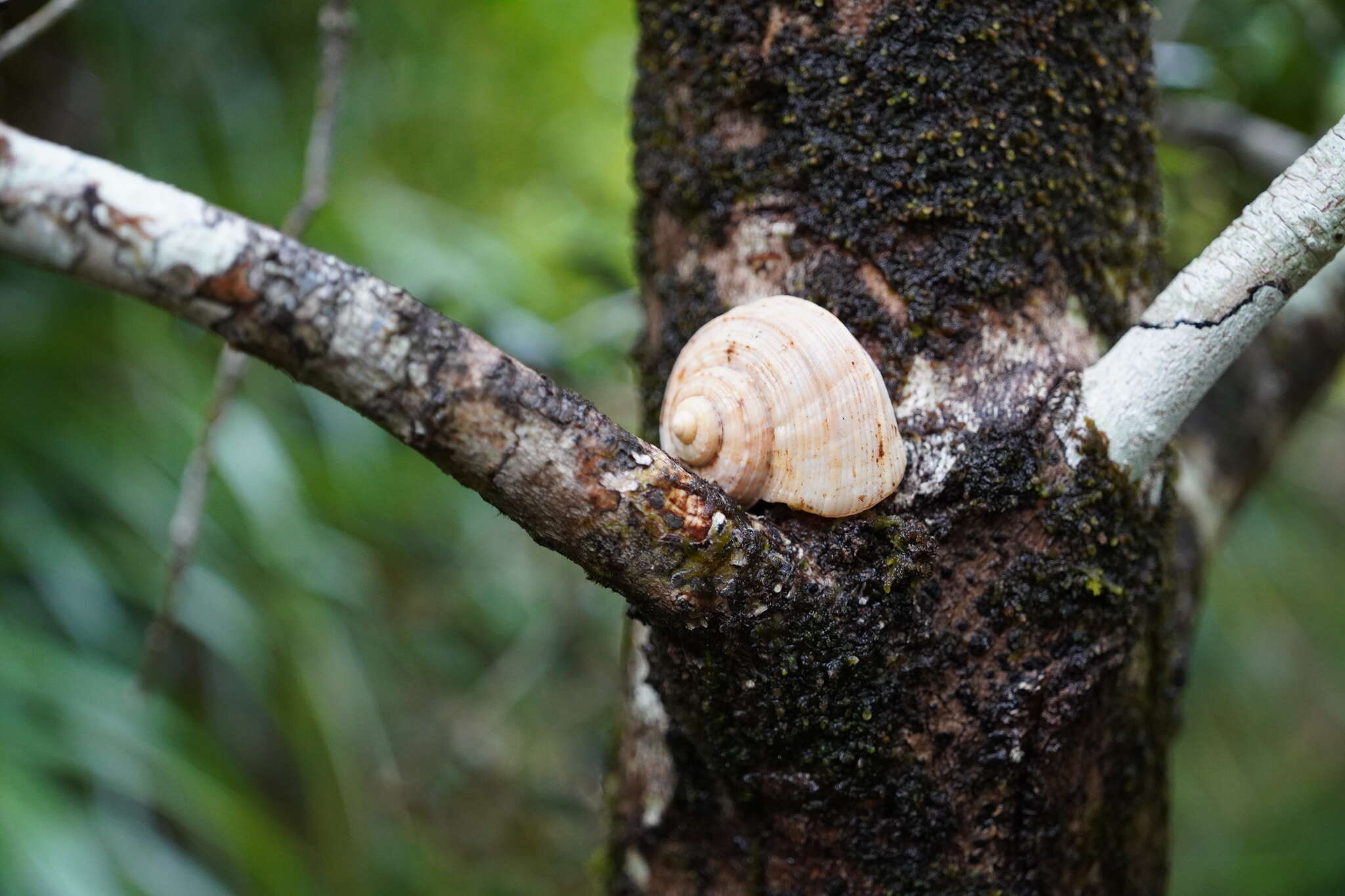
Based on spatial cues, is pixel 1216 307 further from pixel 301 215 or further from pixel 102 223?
pixel 301 215

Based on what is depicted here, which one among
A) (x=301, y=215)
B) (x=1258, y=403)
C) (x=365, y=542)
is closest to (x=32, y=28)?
(x=301, y=215)

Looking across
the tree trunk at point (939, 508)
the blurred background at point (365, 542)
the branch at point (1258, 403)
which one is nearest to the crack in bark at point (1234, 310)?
the tree trunk at point (939, 508)

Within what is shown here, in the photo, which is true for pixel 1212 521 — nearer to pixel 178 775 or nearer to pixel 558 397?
pixel 558 397

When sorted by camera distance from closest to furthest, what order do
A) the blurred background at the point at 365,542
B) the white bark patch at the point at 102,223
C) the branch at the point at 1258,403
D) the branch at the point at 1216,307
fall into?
the white bark patch at the point at 102,223 → the branch at the point at 1216,307 → the branch at the point at 1258,403 → the blurred background at the point at 365,542

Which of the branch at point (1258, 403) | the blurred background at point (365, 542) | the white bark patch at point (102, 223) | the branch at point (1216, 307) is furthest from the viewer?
the blurred background at point (365, 542)

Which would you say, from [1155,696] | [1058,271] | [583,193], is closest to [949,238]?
[1058,271]

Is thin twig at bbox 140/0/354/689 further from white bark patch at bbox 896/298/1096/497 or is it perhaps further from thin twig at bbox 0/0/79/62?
white bark patch at bbox 896/298/1096/497

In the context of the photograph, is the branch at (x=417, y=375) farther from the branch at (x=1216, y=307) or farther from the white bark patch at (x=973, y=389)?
the branch at (x=1216, y=307)
